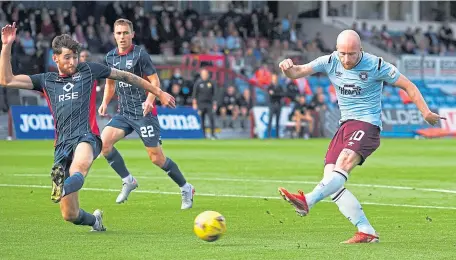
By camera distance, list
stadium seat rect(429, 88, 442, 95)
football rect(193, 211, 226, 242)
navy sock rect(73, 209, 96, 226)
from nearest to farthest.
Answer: football rect(193, 211, 226, 242)
navy sock rect(73, 209, 96, 226)
stadium seat rect(429, 88, 442, 95)

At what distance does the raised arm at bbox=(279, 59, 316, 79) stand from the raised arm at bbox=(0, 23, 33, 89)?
2.59 m

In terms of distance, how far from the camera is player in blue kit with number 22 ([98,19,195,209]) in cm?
1462

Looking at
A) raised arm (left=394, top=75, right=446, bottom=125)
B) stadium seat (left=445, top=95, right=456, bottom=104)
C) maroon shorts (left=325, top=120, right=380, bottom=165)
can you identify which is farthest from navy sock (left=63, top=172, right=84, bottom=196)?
stadium seat (left=445, top=95, right=456, bottom=104)

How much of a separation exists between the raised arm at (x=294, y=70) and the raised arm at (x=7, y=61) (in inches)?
102

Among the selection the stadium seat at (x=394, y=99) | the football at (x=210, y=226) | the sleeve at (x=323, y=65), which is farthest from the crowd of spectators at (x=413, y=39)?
the football at (x=210, y=226)

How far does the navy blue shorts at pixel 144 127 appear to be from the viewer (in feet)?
48.7

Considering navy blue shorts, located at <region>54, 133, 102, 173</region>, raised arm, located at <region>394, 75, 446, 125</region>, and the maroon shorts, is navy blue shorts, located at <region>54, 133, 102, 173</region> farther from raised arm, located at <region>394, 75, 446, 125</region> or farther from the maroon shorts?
raised arm, located at <region>394, 75, 446, 125</region>

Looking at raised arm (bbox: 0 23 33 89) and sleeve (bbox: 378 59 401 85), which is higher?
raised arm (bbox: 0 23 33 89)

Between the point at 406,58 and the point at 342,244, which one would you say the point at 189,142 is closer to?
the point at 406,58

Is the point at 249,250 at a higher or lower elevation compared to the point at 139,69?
lower

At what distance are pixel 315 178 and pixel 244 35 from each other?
27.4 metres

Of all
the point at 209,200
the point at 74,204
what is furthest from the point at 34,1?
the point at 74,204

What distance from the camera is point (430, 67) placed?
1993 inches

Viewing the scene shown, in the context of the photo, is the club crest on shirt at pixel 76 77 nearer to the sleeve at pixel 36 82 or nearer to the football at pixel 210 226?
the sleeve at pixel 36 82
